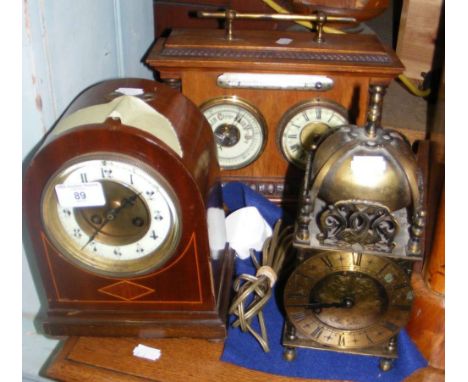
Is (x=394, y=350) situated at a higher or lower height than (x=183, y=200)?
lower

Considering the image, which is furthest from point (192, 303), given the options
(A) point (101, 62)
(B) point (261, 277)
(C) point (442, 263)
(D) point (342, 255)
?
(A) point (101, 62)

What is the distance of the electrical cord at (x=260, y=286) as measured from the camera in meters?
0.87

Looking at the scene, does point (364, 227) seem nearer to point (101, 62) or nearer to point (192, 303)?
point (192, 303)

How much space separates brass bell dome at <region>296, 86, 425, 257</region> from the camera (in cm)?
76

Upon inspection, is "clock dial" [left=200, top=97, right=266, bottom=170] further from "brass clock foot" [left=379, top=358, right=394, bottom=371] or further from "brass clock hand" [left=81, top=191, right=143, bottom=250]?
"brass clock foot" [left=379, top=358, right=394, bottom=371]

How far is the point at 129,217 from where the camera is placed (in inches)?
31.3

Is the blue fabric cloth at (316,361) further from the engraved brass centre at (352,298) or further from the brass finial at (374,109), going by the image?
the brass finial at (374,109)

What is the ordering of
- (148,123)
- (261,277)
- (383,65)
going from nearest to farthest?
(148,123) → (261,277) → (383,65)

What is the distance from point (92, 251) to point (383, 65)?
653 millimetres

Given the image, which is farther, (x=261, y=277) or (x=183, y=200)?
(x=261, y=277)

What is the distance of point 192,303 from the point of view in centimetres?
85

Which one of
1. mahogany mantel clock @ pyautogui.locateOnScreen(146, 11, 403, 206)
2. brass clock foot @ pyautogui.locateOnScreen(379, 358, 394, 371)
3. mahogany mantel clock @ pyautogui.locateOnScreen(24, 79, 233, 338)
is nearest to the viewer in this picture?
mahogany mantel clock @ pyautogui.locateOnScreen(24, 79, 233, 338)

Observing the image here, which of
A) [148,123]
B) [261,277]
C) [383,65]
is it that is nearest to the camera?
[148,123]

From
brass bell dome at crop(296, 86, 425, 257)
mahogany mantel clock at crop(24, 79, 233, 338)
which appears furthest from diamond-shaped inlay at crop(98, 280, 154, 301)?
brass bell dome at crop(296, 86, 425, 257)
